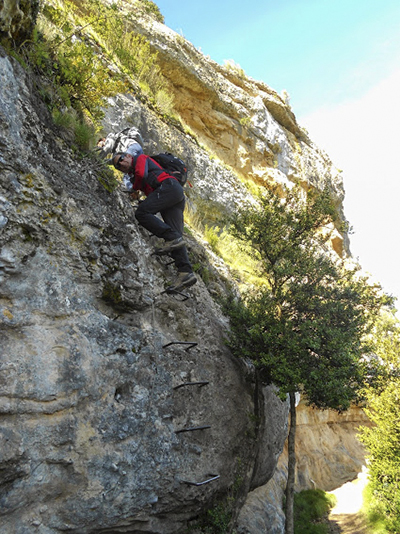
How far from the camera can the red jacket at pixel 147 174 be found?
570 centimetres

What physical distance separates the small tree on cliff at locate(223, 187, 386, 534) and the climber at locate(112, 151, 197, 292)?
174 centimetres

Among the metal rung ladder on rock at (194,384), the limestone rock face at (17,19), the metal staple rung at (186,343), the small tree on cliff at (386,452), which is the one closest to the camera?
the limestone rock face at (17,19)

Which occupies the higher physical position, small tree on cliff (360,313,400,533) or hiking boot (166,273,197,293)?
hiking boot (166,273,197,293)

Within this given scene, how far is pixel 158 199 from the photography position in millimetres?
5707

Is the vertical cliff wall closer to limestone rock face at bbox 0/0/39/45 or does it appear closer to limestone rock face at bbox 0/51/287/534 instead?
limestone rock face at bbox 0/51/287/534

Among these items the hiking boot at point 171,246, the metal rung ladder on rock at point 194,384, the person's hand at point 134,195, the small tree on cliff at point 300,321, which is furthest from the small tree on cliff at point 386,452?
the person's hand at point 134,195

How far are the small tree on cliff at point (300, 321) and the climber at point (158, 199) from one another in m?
1.74

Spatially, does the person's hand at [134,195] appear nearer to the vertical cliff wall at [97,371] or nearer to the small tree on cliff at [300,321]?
the vertical cliff wall at [97,371]

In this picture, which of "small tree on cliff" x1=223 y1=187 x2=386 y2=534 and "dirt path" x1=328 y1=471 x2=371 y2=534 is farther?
"dirt path" x1=328 y1=471 x2=371 y2=534

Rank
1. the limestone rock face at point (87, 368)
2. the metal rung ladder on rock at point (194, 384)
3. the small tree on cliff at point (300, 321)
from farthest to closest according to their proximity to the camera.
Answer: the small tree on cliff at point (300, 321) < the metal rung ladder on rock at point (194, 384) < the limestone rock face at point (87, 368)

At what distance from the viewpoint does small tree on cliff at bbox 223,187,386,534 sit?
20.4 ft

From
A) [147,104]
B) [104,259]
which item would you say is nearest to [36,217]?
[104,259]

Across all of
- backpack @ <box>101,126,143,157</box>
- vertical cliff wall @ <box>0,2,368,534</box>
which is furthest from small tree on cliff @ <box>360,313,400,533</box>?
backpack @ <box>101,126,143,157</box>

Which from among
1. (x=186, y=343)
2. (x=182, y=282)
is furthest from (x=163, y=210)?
(x=186, y=343)
